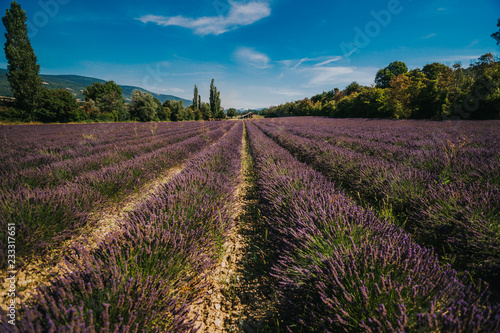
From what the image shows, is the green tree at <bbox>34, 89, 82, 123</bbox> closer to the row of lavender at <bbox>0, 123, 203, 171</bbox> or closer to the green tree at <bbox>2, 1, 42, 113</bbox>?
the green tree at <bbox>2, 1, 42, 113</bbox>

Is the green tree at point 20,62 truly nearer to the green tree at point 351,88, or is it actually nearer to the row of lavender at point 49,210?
the row of lavender at point 49,210

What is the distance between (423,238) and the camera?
1921 millimetres

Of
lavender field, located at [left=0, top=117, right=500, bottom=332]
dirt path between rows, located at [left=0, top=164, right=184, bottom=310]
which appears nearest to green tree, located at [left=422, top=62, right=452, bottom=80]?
lavender field, located at [left=0, top=117, right=500, bottom=332]

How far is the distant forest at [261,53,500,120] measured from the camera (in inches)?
658

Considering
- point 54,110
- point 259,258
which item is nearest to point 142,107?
point 54,110

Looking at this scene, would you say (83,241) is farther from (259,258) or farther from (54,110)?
(54,110)

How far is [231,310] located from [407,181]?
284cm

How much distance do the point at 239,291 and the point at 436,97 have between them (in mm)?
30899

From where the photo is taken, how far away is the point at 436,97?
20844 millimetres

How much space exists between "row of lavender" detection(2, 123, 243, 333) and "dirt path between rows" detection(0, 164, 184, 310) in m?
0.13

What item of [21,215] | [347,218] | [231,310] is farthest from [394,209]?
[21,215]

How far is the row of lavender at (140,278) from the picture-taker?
0.84 meters

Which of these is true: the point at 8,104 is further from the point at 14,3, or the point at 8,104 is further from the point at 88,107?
the point at 14,3

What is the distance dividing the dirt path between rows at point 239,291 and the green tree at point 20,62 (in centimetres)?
3600
